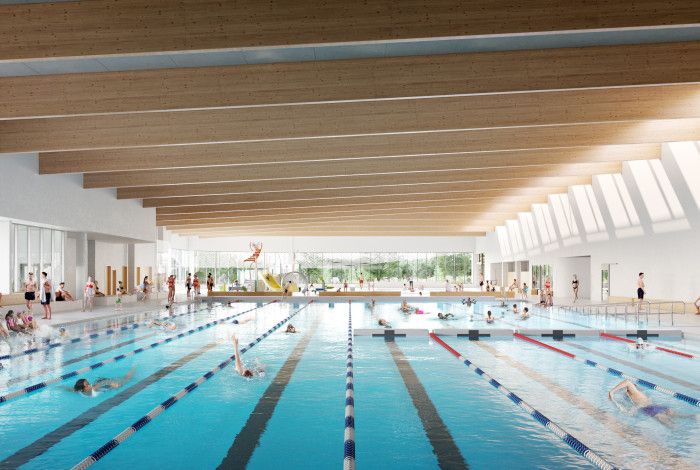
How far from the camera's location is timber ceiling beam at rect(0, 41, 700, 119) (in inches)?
319

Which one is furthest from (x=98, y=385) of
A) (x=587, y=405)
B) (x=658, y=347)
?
(x=658, y=347)

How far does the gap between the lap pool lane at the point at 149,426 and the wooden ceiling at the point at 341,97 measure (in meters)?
3.36

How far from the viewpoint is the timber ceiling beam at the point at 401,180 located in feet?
50.9

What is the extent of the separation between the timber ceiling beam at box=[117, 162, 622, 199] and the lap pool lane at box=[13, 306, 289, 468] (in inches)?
289

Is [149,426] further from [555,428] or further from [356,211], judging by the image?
[356,211]

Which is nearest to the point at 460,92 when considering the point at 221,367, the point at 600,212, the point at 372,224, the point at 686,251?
the point at 221,367

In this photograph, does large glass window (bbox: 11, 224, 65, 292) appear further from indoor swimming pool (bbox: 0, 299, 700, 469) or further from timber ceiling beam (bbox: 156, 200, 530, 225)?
timber ceiling beam (bbox: 156, 200, 530, 225)

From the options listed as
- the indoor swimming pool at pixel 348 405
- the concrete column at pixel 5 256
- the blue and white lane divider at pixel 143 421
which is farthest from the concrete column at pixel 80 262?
the blue and white lane divider at pixel 143 421

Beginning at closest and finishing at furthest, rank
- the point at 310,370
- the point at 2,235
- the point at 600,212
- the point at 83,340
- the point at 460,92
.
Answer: the point at 310,370 < the point at 460,92 < the point at 83,340 < the point at 2,235 < the point at 600,212

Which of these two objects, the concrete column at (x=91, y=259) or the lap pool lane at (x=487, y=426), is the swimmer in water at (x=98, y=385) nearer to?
the lap pool lane at (x=487, y=426)

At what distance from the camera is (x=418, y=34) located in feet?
22.3

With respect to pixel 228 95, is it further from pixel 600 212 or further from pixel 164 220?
pixel 164 220

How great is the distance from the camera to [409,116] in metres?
10.0

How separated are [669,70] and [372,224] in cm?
1933
